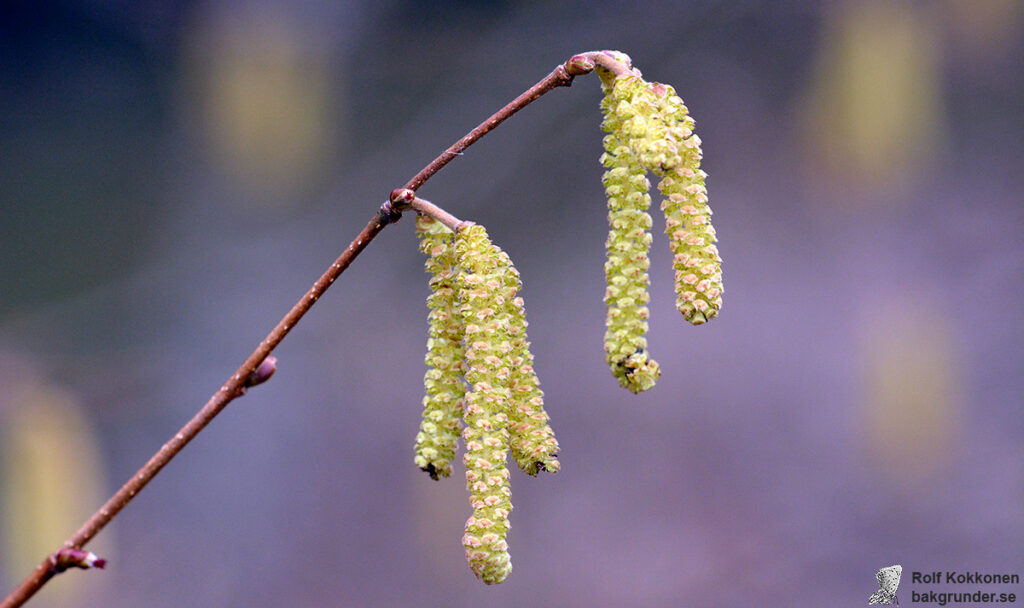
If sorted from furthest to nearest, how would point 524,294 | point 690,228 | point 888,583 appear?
1. point 524,294
2. point 888,583
3. point 690,228

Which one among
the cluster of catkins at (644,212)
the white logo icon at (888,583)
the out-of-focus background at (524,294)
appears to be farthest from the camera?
the out-of-focus background at (524,294)

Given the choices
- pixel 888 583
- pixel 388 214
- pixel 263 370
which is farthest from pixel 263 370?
pixel 888 583

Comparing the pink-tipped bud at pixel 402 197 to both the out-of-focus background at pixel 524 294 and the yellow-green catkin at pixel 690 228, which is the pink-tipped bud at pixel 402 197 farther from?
the out-of-focus background at pixel 524 294

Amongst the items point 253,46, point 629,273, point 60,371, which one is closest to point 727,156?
point 253,46

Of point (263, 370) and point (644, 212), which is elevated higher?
point (644, 212)

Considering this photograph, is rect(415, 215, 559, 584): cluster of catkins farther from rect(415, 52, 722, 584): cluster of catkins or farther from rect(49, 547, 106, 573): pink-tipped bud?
rect(49, 547, 106, 573): pink-tipped bud

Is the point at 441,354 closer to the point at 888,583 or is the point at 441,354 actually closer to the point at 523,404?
the point at 523,404

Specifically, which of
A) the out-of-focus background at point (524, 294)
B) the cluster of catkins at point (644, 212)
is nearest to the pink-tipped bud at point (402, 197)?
the cluster of catkins at point (644, 212)
